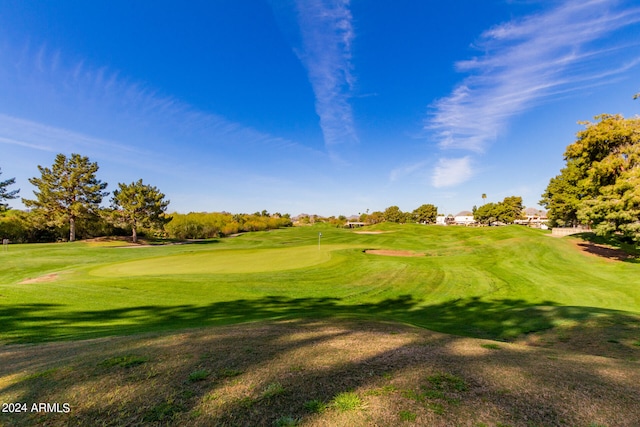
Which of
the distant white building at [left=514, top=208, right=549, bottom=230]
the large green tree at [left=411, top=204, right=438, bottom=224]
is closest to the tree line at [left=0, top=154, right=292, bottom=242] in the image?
the large green tree at [left=411, top=204, right=438, bottom=224]

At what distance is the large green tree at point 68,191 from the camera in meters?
41.3

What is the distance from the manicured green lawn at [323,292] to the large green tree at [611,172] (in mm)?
3254

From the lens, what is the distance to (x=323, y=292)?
16.1 metres

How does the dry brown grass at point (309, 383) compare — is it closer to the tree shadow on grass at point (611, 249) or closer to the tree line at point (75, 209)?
the tree shadow on grass at point (611, 249)

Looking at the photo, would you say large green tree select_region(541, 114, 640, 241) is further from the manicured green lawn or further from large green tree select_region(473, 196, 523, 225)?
large green tree select_region(473, 196, 523, 225)

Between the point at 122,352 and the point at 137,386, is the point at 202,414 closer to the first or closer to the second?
the point at 137,386

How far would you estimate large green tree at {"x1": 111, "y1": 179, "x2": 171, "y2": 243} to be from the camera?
46594 millimetres

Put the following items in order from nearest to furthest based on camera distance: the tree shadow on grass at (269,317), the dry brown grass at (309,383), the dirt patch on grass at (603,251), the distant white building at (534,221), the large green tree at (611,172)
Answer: the dry brown grass at (309,383), the tree shadow on grass at (269,317), the large green tree at (611,172), the dirt patch on grass at (603,251), the distant white building at (534,221)

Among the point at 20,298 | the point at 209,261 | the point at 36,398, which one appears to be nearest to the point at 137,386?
the point at 36,398

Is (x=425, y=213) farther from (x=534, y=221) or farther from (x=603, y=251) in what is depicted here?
(x=603, y=251)

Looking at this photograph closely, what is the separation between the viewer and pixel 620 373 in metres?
4.46

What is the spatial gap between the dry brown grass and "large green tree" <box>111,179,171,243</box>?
48760mm

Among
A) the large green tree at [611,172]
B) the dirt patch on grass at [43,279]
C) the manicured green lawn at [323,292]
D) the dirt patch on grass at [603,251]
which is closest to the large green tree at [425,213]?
the large green tree at [611,172]

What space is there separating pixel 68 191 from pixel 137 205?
968cm
